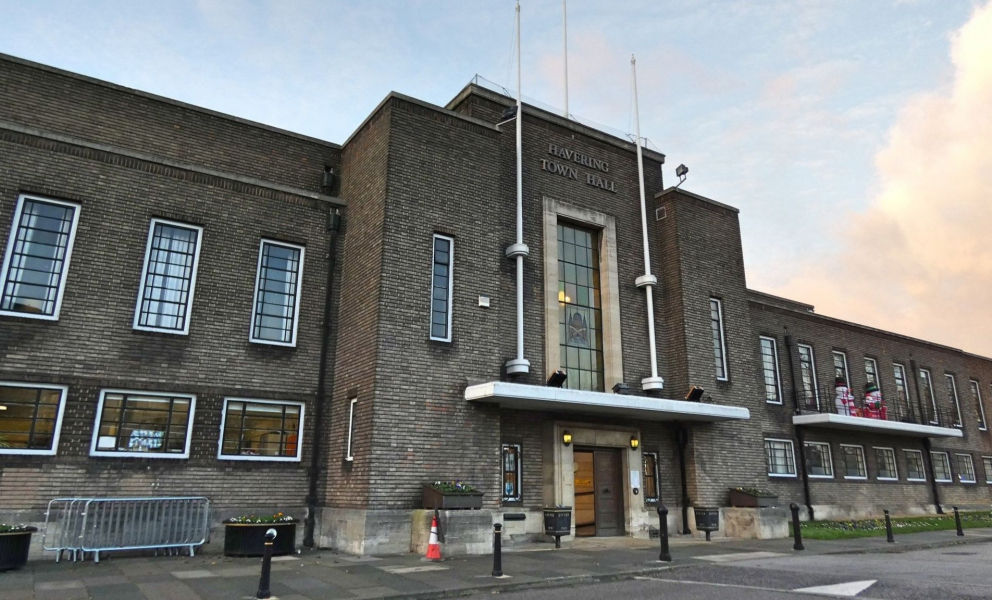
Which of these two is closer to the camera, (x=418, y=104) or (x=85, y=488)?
(x=85, y=488)

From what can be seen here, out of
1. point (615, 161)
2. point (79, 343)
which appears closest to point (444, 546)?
point (79, 343)

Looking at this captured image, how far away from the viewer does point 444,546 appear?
13.0 meters

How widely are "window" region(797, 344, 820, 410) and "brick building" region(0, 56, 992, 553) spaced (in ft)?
23.0

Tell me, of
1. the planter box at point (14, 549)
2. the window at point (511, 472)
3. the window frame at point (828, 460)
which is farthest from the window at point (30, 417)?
the window frame at point (828, 460)

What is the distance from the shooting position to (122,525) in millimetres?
12391

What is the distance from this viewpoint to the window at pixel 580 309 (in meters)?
17.9

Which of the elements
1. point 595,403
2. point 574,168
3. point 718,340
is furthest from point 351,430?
point 718,340

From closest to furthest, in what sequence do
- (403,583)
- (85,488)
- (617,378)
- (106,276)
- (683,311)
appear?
(403,583)
(85,488)
(106,276)
(617,378)
(683,311)

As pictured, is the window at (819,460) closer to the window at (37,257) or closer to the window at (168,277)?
the window at (168,277)

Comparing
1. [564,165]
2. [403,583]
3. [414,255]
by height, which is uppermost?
[564,165]

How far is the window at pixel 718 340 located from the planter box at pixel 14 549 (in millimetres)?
16826

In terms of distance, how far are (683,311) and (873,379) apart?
1512 centimetres

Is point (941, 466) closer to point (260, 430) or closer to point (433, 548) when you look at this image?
point (433, 548)

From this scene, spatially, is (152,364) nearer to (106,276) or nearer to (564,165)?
(106,276)
